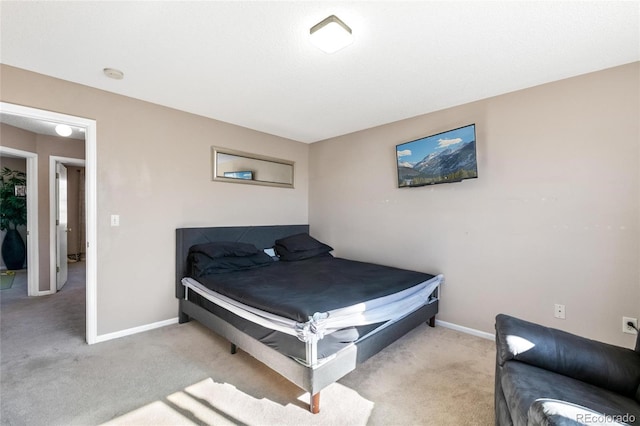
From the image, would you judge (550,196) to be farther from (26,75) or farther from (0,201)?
(0,201)

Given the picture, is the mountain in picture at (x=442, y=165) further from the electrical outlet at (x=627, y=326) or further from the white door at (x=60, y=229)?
the white door at (x=60, y=229)

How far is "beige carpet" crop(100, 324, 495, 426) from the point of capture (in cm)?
168

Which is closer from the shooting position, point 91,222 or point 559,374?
point 559,374

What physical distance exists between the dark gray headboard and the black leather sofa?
298 cm

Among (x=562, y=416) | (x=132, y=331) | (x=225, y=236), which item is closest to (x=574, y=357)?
(x=562, y=416)

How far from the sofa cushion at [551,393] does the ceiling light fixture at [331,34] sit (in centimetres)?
210

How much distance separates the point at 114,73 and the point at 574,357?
3.71 m

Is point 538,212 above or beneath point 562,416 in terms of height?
above

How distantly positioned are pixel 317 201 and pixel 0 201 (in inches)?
227

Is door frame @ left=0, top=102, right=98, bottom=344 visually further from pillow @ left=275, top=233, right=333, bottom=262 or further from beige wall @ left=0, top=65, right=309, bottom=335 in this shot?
pillow @ left=275, top=233, right=333, bottom=262

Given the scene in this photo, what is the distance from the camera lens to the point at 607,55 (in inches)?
82.7

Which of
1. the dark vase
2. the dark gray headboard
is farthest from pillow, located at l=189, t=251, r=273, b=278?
the dark vase

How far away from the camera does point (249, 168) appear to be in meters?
3.93

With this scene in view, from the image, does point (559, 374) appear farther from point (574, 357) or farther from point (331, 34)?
point (331, 34)
